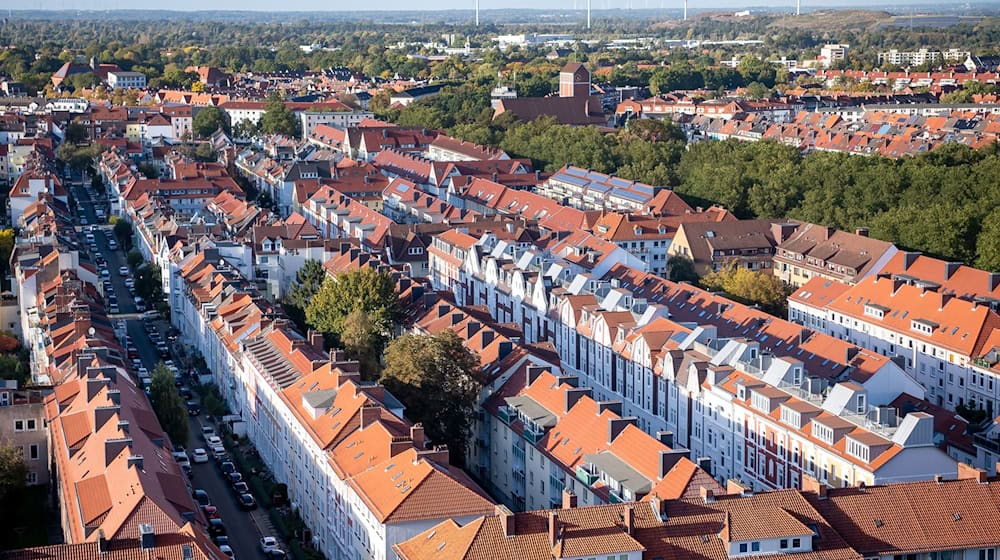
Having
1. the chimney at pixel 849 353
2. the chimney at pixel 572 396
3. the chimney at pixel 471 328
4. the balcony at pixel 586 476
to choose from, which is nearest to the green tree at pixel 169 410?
the chimney at pixel 471 328

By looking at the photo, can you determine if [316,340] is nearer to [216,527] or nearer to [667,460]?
[216,527]

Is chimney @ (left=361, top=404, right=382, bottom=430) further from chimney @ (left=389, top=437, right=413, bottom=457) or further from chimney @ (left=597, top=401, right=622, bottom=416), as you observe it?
chimney @ (left=597, top=401, right=622, bottom=416)

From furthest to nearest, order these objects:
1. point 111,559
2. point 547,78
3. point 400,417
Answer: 1. point 547,78
2. point 400,417
3. point 111,559

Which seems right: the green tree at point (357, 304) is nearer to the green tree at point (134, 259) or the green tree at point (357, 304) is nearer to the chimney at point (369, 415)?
the chimney at point (369, 415)

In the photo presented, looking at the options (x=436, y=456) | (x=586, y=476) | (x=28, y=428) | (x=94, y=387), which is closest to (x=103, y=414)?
(x=94, y=387)

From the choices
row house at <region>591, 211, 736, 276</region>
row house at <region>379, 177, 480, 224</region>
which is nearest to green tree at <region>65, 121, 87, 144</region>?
row house at <region>379, 177, 480, 224</region>

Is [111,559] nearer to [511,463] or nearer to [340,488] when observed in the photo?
[340,488]

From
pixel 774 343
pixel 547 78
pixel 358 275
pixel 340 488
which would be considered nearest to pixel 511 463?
pixel 340 488

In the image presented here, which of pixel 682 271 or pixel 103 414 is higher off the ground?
pixel 103 414

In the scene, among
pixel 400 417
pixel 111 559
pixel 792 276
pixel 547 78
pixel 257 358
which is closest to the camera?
pixel 111 559
